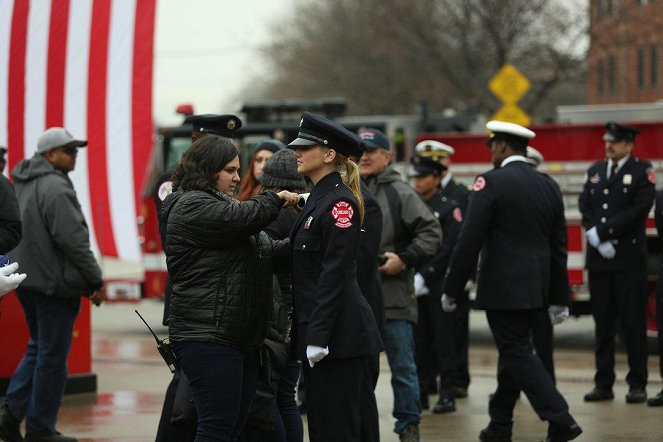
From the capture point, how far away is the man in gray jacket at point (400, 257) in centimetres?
817

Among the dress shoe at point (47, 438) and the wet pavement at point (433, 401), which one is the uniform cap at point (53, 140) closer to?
the dress shoe at point (47, 438)

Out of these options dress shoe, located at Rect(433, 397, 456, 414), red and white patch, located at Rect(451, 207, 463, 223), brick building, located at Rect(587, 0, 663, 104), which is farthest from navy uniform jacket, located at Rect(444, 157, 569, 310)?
brick building, located at Rect(587, 0, 663, 104)

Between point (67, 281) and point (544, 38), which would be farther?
point (544, 38)

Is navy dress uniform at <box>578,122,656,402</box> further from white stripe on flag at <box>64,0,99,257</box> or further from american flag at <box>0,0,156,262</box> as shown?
white stripe on flag at <box>64,0,99,257</box>

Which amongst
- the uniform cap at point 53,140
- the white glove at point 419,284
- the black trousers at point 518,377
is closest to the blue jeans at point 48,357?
the uniform cap at point 53,140

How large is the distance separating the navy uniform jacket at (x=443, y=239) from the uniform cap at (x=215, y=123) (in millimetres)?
2294

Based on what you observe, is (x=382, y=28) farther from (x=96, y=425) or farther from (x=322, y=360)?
(x=322, y=360)

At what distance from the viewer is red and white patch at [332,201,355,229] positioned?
5.91 meters

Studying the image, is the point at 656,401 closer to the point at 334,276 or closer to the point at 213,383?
the point at 334,276

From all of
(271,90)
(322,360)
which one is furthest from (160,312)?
(271,90)

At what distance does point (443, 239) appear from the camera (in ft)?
32.6

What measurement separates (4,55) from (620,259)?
16.1 ft

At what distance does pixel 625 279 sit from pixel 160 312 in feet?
32.5

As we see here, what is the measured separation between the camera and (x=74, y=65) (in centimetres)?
1021
